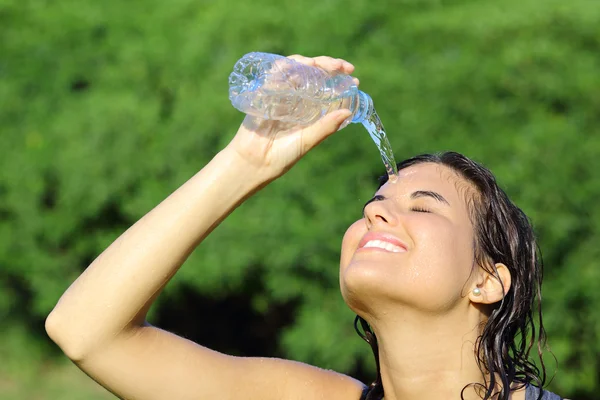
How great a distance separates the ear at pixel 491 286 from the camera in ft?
9.12

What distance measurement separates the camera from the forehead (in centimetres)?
279

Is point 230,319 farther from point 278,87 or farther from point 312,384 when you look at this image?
point 278,87

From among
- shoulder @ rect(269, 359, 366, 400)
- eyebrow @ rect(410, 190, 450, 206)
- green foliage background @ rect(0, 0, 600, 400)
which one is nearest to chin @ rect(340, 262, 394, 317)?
eyebrow @ rect(410, 190, 450, 206)

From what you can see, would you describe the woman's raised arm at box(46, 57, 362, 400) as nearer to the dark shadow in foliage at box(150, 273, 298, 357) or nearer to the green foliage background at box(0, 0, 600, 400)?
the green foliage background at box(0, 0, 600, 400)

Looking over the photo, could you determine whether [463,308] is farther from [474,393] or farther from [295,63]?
[295,63]

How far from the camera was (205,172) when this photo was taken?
2.67 metres

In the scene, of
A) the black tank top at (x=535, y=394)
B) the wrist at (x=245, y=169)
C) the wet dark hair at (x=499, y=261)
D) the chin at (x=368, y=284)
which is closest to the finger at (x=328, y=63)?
the wrist at (x=245, y=169)

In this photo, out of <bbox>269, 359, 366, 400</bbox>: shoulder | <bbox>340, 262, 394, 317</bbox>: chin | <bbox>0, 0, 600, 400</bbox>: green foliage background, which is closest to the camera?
<bbox>340, 262, 394, 317</bbox>: chin

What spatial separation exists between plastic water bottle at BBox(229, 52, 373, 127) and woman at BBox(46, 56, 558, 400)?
0.04m

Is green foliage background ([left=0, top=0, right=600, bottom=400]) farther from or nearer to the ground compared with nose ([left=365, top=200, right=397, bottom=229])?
nearer to the ground

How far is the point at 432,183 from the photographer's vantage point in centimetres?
A: 280

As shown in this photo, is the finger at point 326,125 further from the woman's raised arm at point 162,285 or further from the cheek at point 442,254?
the cheek at point 442,254

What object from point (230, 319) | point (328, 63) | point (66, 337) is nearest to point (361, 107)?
point (328, 63)

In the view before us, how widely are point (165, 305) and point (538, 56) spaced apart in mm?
2640
